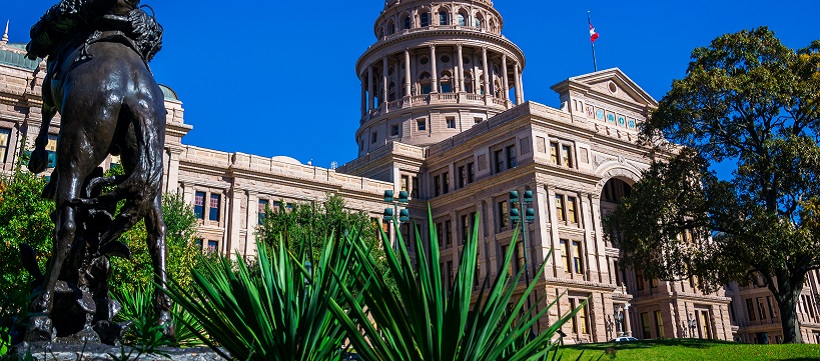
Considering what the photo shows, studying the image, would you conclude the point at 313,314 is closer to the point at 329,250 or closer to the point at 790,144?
the point at 329,250

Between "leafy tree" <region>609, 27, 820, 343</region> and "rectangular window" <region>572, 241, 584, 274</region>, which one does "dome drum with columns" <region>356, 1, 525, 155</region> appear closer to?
"rectangular window" <region>572, 241, 584, 274</region>

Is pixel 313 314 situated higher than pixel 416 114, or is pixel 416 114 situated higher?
pixel 416 114

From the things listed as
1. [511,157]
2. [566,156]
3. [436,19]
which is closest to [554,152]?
[566,156]

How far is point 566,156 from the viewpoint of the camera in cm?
4672

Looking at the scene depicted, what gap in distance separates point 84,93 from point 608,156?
4694cm

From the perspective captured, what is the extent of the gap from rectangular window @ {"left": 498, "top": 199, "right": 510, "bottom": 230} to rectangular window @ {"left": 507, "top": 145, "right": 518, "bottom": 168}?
8.11ft

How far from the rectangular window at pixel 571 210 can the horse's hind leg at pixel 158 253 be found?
4054 centimetres

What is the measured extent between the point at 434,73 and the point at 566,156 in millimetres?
21967

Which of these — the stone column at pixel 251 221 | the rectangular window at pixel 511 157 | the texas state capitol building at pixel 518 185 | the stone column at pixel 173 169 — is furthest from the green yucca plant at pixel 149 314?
the rectangular window at pixel 511 157

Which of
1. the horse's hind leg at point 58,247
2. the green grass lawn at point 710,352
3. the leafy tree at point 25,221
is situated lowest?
the green grass lawn at point 710,352

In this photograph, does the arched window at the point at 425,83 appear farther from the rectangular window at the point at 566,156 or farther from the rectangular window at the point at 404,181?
the rectangular window at the point at 566,156

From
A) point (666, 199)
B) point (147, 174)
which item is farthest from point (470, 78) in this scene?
point (147, 174)

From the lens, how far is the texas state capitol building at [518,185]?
4184 centimetres

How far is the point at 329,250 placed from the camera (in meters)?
5.36
